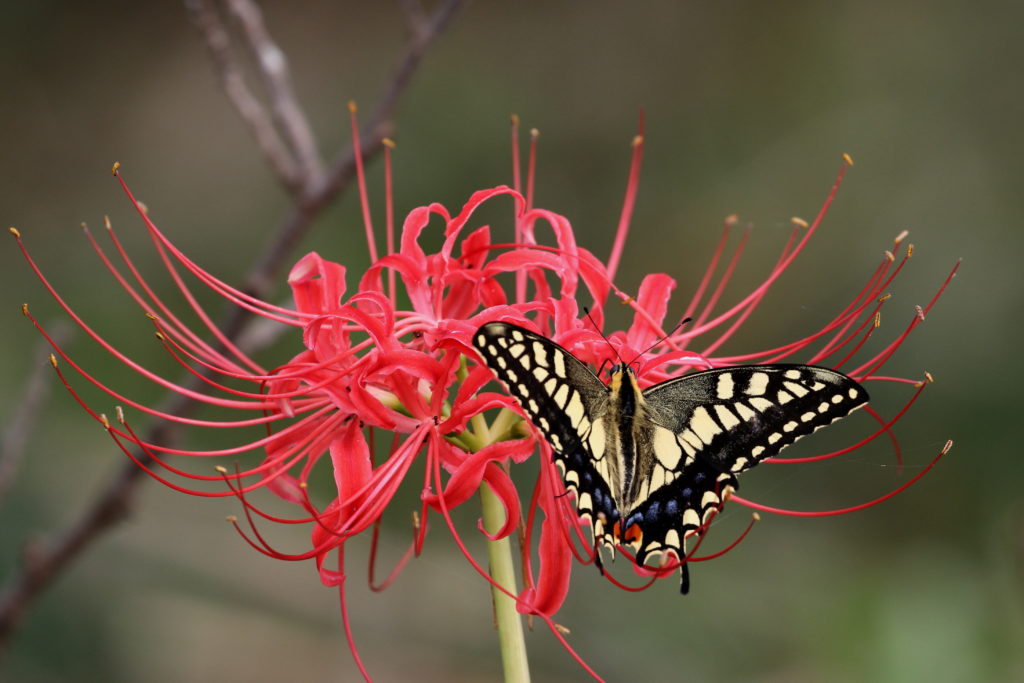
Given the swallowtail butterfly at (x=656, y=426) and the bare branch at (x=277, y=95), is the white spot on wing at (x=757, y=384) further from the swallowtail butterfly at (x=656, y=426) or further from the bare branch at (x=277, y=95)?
the bare branch at (x=277, y=95)

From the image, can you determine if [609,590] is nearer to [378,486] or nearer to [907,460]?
[907,460]

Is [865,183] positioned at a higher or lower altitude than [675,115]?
lower

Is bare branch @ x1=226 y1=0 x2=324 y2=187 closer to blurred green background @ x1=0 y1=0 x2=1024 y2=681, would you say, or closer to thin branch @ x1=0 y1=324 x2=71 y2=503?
thin branch @ x1=0 y1=324 x2=71 y2=503

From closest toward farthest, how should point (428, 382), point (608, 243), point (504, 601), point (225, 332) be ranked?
point (504, 601) < point (428, 382) < point (225, 332) < point (608, 243)

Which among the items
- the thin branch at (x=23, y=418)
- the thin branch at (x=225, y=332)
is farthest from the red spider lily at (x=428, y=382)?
the thin branch at (x=23, y=418)

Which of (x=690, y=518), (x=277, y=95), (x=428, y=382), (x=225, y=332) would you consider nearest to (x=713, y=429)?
(x=690, y=518)

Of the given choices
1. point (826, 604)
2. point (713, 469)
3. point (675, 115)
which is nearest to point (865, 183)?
point (675, 115)

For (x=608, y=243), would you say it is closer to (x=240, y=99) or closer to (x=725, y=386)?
(x=240, y=99)
